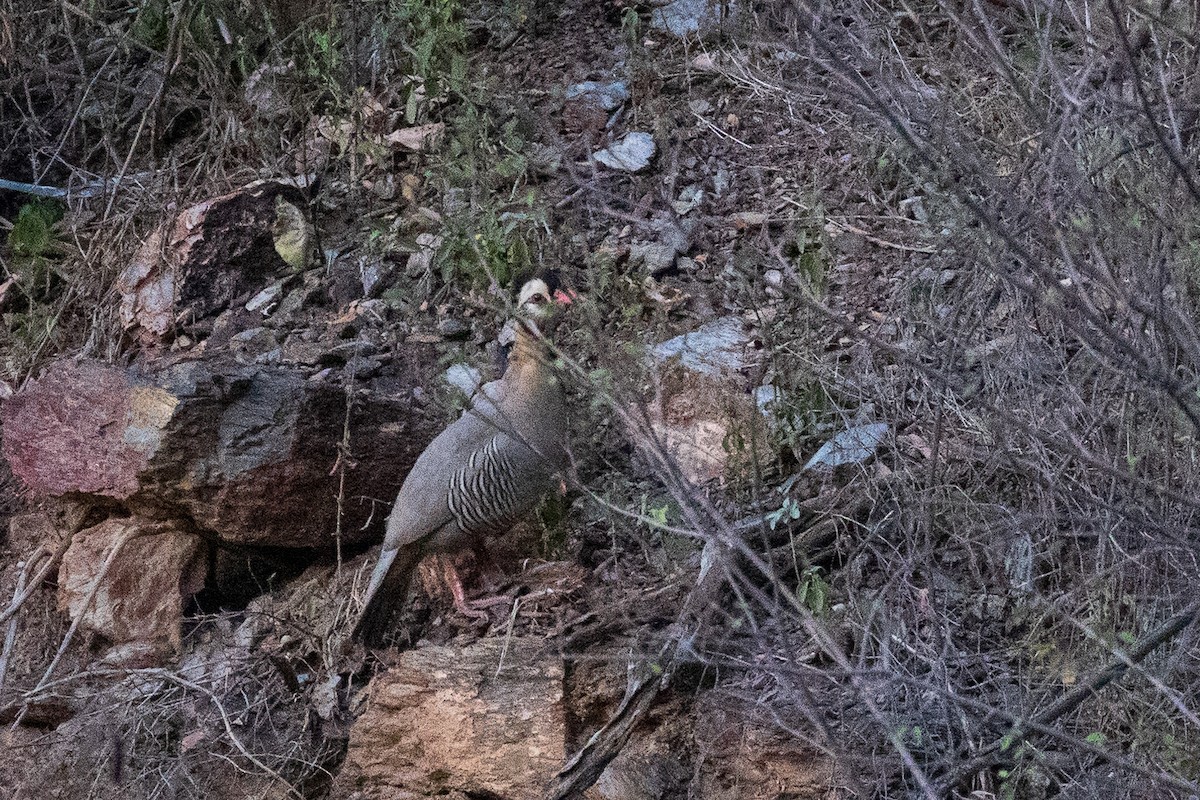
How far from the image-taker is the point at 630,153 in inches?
264

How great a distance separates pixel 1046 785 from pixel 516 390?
2.41 metres

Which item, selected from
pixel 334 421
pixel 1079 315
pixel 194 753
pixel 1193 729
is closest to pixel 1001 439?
pixel 1079 315

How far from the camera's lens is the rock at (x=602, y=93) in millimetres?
7043

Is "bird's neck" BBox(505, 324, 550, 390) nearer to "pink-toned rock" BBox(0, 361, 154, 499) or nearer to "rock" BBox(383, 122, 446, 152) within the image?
"pink-toned rock" BBox(0, 361, 154, 499)

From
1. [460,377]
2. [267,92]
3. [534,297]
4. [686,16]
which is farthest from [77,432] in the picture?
[686,16]

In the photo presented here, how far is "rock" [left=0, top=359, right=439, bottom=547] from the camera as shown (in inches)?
210

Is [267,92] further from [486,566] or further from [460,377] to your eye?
[486,566]

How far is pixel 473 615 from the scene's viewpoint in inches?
210

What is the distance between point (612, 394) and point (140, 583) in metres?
3.29

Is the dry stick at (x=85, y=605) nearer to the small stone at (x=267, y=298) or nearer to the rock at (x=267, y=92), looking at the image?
the small stone at (x=267, y=298)

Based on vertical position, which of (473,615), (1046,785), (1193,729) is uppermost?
(1193,729)

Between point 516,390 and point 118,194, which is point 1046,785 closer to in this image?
point 516,390

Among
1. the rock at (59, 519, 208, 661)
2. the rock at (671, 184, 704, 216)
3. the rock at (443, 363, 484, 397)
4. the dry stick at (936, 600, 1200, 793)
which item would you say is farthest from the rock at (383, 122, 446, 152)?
the dry stick at (936, 600, 1200, 793)

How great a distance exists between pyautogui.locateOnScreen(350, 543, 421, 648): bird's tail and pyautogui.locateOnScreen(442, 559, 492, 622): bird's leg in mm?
212
